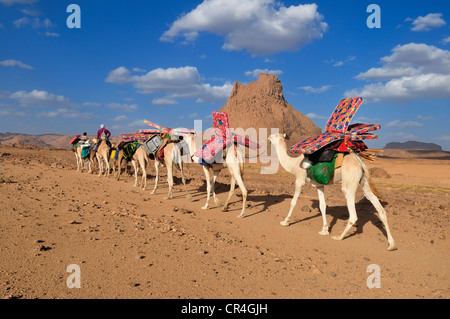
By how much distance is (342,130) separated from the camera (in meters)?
8.19

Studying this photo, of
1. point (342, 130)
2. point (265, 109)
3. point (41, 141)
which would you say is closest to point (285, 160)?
point (342, 130)

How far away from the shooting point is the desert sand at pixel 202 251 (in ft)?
15.3

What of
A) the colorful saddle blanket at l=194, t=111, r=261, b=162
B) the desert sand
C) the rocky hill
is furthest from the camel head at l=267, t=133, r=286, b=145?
the rocky hill

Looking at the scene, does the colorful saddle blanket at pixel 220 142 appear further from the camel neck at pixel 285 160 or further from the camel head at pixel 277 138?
the camel neck at pixel 285 160

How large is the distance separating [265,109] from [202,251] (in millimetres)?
129856

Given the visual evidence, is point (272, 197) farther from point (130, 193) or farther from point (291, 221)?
point (130, 193)

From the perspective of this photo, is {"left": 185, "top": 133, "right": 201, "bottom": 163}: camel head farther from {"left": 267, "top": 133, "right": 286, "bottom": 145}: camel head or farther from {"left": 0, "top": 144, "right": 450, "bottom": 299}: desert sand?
{"left": 267, "top": 133, "right": 286, "bottom": 145}: camel head

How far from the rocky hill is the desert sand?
113 metres

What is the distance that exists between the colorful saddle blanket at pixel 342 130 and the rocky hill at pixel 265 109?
113 m

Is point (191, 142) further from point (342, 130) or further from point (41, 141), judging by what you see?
point (41, 141)

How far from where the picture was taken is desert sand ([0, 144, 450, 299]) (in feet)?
15.3

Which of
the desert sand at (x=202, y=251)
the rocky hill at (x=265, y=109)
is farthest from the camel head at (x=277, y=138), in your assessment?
the rocky hill at (x=265, y=109)

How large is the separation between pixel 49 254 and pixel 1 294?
1.40 m
